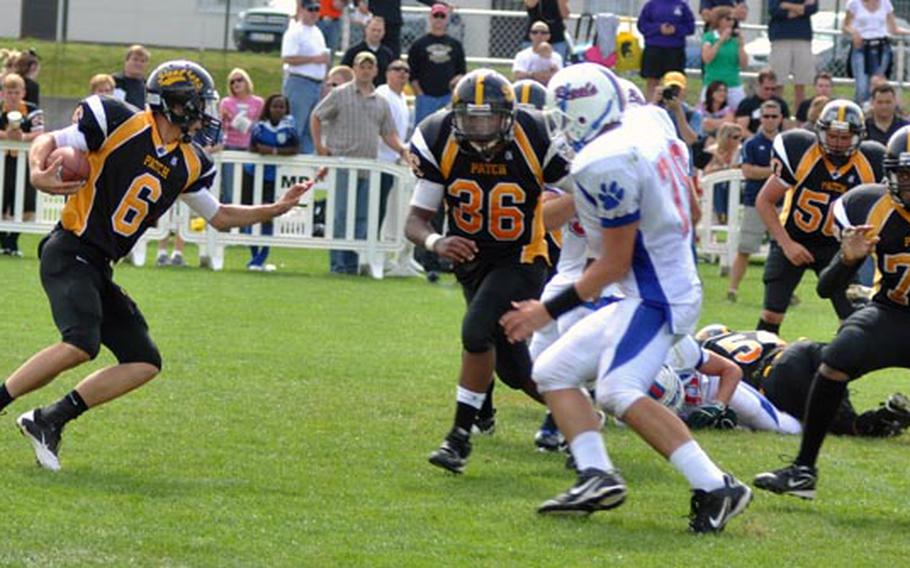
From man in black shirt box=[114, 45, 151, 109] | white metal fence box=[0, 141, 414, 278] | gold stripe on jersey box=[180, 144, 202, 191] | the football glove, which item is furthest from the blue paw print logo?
man in black shirt box=[114, 45, 151, 109]

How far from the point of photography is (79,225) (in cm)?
785

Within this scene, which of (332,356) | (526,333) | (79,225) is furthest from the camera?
(332,356)

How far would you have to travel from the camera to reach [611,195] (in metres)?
6.53

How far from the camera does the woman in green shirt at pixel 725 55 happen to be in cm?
2125

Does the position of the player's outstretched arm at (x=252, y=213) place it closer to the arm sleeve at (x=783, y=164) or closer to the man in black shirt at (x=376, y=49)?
the arm sleeve at (x=783, y=164)

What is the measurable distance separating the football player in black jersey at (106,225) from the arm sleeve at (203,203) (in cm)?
25

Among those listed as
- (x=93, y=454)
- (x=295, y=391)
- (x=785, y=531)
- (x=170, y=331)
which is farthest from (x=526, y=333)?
(x=170, y=331)

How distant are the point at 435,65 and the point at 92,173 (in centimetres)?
1143

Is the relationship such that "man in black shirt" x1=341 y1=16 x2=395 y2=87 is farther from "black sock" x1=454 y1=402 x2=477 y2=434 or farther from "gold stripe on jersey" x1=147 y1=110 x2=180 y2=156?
"black sock" x1=454 y1=402 x2=477 y2=434

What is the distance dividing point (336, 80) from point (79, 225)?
10.2 meters

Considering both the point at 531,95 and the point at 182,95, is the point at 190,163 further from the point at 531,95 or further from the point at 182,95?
the point at 531,95

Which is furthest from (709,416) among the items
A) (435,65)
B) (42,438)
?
(435,65)

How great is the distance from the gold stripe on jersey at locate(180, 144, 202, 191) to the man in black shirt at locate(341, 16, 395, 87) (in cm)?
1095

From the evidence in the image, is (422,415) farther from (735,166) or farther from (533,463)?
(735,166)
